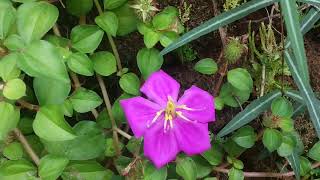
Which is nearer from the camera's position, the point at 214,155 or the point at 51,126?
the point at 51,126

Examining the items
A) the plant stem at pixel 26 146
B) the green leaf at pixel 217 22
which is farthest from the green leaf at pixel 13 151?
the green leaf at pixel 217 22

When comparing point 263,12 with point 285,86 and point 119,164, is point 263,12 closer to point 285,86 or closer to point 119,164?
point 285,86

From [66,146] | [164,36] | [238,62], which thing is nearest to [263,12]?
[238,62]

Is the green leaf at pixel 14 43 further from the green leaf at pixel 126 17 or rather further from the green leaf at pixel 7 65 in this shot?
the green leaf at pixel 126 17

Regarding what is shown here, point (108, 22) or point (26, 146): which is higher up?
point (108, 22)

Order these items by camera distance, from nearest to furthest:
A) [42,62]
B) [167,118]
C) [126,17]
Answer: [42,62]
[167,118]
[126,17]

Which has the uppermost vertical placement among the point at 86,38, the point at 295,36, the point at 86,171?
the point at 295,36

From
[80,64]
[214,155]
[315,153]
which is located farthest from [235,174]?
[80,64]

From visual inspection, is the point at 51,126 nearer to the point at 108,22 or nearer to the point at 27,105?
the point at 27,105
